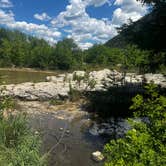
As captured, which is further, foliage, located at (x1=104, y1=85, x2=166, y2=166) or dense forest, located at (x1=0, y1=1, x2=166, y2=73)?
dense forest, located at (x1=0, y1=1, x2=166, y2=73)

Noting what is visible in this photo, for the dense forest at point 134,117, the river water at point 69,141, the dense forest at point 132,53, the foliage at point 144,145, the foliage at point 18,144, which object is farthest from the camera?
the dense forest at point 132,53

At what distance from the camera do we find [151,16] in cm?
1688

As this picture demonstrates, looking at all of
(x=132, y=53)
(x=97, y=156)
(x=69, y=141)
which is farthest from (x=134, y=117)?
(x=132, y=53)

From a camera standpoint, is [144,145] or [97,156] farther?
[97,156]

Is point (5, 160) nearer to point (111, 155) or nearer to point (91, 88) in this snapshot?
point (111, 155)

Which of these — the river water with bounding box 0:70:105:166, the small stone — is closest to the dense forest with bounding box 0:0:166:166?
the small stone

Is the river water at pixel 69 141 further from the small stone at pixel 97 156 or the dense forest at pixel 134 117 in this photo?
the dense forest at pixel 134 117

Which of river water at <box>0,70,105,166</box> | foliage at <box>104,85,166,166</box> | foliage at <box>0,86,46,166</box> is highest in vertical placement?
foliage at <box>104,85,166,166</box>

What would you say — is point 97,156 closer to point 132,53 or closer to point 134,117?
point 134,117

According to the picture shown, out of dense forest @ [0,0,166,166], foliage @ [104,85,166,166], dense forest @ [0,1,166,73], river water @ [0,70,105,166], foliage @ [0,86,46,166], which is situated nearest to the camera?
foliage @ [104,85,166,166]

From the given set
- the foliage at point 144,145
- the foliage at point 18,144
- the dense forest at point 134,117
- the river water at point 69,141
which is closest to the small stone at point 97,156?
the river water at point 69,141

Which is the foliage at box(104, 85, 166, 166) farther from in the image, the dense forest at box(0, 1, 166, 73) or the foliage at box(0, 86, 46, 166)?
the dense forest at box(0, 1, 166, 73)

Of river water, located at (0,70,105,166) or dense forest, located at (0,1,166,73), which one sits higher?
dense forest, located at (0,1,166,73)

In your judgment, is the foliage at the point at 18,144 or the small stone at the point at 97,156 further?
the small stone at the point at 97,156
